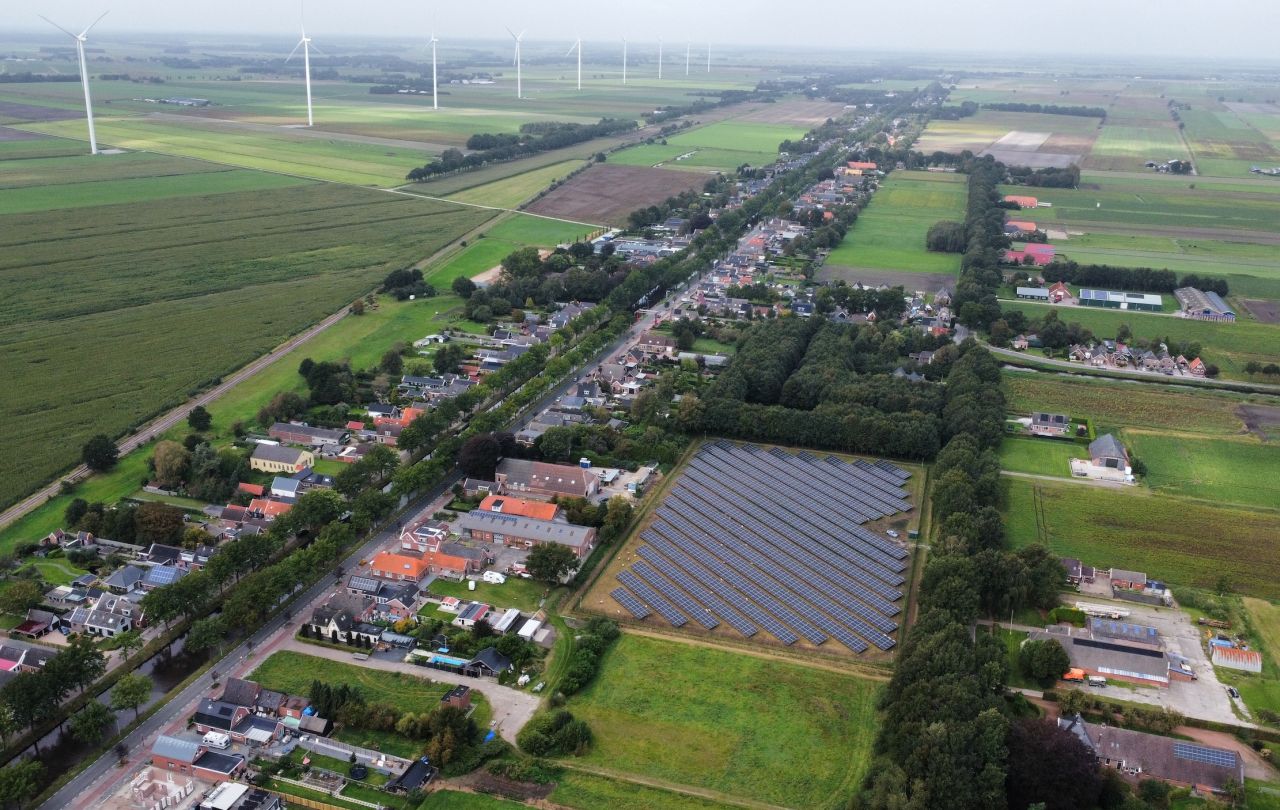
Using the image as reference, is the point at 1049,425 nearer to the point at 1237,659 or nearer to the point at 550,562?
the point at 1237,659

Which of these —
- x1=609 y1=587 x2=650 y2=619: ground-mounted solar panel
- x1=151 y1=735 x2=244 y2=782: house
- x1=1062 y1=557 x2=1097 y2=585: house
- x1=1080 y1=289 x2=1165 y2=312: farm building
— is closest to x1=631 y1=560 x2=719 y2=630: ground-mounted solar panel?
x1=609 y1=587 x2=650 y2=619: ground-mounted solar panel

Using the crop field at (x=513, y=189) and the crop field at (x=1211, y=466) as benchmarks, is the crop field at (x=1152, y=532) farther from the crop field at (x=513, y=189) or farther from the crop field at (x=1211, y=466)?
the crop field at (x=513, y=189)

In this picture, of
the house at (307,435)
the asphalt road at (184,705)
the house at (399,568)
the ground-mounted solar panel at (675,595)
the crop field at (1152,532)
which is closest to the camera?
the asphalt road at (184,705)

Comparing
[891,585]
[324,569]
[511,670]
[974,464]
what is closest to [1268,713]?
[891,585]

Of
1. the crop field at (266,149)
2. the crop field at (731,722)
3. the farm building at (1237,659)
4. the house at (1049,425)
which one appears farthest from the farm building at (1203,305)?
the crop field at (266,149)

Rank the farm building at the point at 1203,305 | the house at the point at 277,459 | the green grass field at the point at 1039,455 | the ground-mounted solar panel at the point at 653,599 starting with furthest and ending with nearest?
1. the farm building at the point at 1203,305
2. the green grass field at the point at 1039,455
3. the house at the point at 277,459
4. the ground-mounted solar panel at the point at 653,599

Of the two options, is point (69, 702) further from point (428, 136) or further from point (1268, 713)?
point (428, 136)

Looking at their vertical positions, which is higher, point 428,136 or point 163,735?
point 428,136
